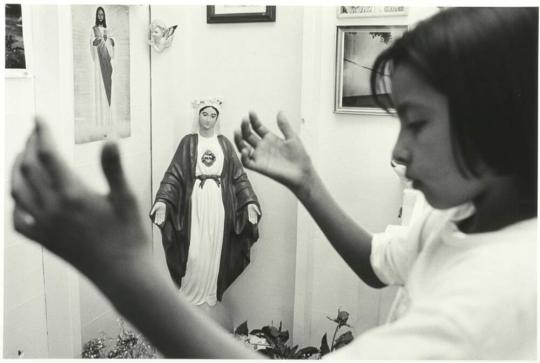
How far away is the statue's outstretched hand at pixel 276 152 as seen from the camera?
105cm

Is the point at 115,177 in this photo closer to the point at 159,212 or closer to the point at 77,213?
the point at 77,213

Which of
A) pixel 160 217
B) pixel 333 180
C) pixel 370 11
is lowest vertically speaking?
pixel 160 217

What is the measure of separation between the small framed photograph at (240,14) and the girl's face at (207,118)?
28cm

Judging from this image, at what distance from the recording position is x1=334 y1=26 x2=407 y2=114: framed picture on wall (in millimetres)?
1658

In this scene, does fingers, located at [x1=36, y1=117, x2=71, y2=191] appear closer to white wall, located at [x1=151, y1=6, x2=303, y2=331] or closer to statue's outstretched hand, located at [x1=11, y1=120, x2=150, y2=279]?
statue's outstretched hand, located at [x1=11, y1=120, x2=150, y2=279]

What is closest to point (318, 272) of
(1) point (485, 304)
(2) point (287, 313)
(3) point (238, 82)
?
(2) point (287, 313)

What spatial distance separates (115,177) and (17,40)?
3.02 ft

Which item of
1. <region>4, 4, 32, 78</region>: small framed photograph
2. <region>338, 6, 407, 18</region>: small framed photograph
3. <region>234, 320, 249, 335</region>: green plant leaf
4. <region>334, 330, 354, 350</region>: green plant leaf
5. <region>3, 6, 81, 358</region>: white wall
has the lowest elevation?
<region>334, 330, 354, 350</region>: green plant leaf

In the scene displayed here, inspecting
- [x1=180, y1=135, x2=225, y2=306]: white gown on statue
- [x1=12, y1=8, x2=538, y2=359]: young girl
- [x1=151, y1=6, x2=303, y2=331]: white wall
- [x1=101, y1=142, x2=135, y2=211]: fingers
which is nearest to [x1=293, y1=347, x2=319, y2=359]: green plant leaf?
[x1=151, y1=6, x2=303, y2=331]: white wall

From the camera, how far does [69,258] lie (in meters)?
0.74

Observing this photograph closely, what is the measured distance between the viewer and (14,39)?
1.42 metres

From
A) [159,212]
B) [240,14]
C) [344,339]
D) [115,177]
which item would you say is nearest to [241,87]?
[240,14]

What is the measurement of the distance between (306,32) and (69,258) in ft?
3.65

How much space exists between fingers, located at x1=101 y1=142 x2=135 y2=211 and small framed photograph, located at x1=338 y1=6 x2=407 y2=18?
2.86 ft
